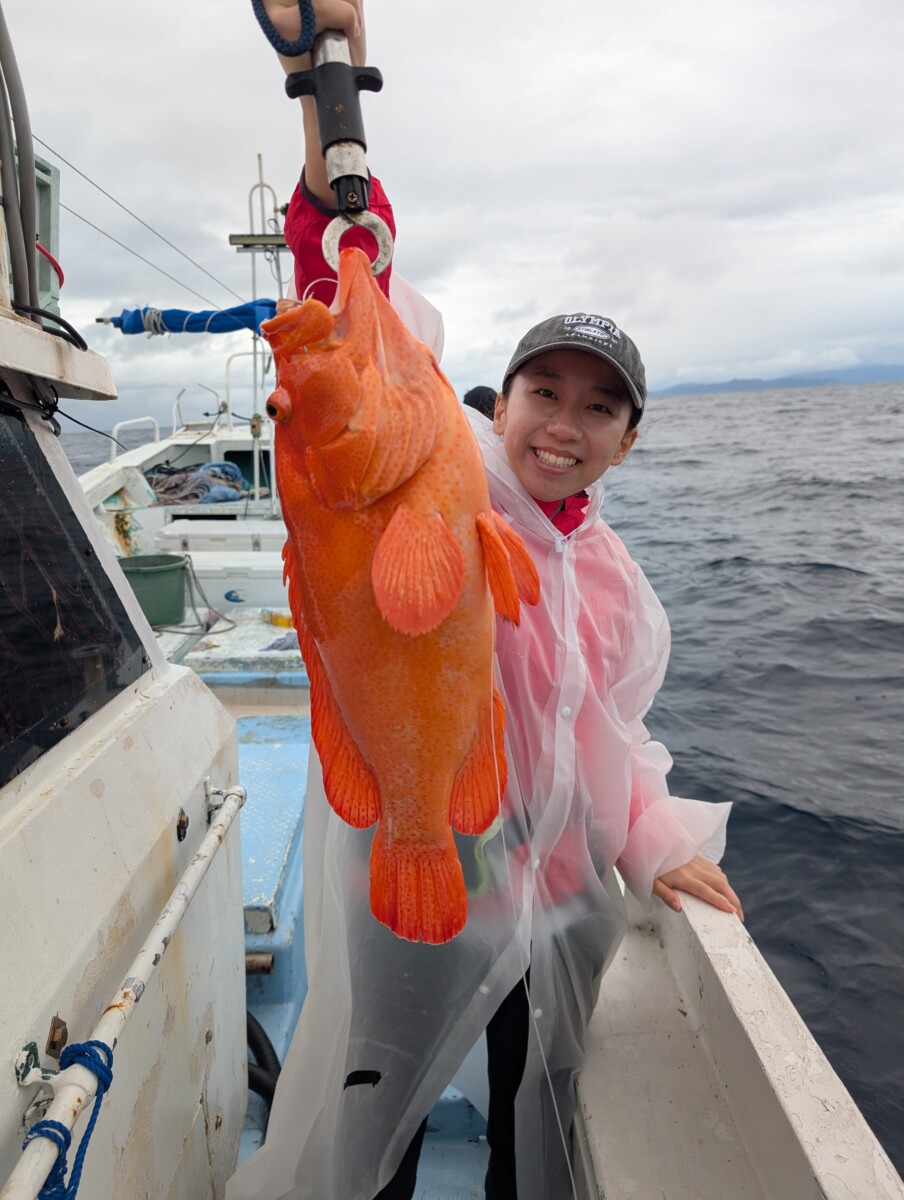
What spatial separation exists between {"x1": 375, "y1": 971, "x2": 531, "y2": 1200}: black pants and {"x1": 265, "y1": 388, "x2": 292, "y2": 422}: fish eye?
1.82 m

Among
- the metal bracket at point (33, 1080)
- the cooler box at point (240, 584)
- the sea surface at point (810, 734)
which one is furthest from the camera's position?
the cooler box at point (240, 584)

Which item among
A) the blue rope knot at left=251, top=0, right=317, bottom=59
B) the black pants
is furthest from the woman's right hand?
the black pants

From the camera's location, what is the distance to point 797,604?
11500mm

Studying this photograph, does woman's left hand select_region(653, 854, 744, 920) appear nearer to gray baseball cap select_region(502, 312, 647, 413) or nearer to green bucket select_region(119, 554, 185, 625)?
gray baseball cap select_region(502, 312, 647, 413)

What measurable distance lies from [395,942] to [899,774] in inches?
236

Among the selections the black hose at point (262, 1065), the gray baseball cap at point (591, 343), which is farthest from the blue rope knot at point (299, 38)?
the black hose at point (262, 1065)

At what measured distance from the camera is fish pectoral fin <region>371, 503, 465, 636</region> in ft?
4.78

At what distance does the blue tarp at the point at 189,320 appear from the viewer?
355 inches

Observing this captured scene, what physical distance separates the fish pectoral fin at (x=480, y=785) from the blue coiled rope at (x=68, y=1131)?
31.6 inches

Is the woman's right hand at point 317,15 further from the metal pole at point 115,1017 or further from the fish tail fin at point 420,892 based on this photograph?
the metal pole at point 115,1017

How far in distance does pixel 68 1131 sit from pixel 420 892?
746 millimetres

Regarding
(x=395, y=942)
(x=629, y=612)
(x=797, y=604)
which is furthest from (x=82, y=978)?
(x=797, y=604)

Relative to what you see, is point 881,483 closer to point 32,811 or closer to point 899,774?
point 899,774

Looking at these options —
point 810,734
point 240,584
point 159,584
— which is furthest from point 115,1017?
point 810,734
